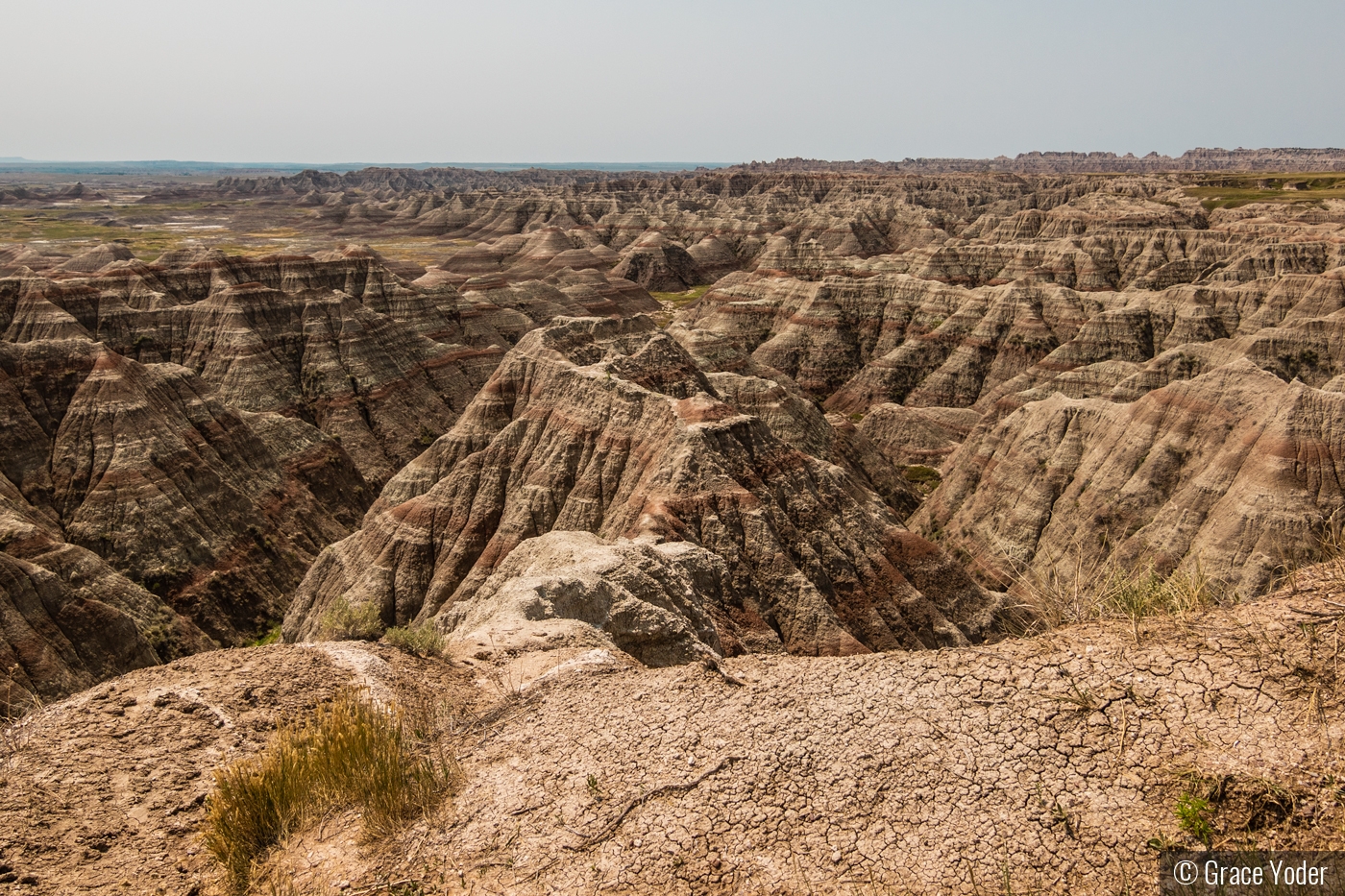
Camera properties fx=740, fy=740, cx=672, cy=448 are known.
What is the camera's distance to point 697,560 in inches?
988

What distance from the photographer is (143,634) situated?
35531 millimetres

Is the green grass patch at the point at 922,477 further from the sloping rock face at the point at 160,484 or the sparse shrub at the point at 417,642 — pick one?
the sparse shrub at the point at 417,642

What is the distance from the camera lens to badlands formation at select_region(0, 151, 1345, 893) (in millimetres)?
8062

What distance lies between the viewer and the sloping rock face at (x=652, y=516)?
2695cm

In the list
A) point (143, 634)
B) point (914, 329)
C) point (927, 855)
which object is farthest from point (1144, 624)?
point (914, 329)

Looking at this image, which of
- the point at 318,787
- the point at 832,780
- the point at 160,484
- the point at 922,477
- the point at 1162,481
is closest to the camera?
the point at 832,780

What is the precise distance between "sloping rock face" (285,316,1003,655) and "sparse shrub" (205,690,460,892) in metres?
14.5

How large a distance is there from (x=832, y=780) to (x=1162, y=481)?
41.2 metres

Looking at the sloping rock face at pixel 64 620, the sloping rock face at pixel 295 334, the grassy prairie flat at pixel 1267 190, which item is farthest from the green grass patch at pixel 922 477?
the grassy prairie flat at pixel 1267 190

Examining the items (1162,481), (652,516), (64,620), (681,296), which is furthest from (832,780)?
(681,296)

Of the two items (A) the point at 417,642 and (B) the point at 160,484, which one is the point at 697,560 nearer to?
(A) the point at 417,642

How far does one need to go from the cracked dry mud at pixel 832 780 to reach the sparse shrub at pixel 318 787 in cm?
29

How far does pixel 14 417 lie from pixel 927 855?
190 feet

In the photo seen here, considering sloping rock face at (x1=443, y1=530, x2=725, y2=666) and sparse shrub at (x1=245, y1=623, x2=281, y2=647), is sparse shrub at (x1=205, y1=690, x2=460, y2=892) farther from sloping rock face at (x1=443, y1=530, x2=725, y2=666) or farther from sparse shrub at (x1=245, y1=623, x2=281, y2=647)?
sparse shrub at (x1=245, y1=623, x2=281, y2=647)
